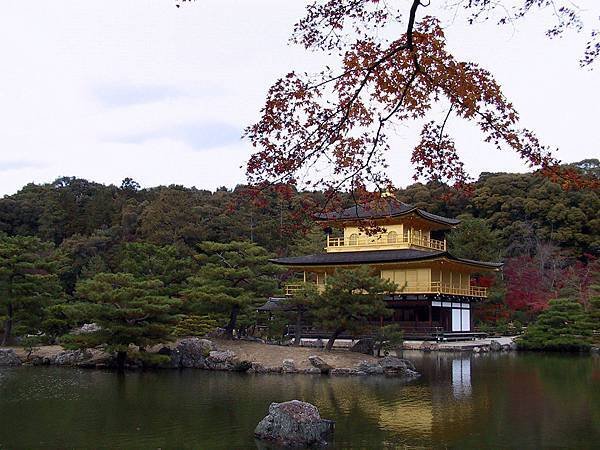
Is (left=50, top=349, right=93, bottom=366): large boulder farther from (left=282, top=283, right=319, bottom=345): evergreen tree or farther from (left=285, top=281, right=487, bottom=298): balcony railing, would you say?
(left=285, top=281, right=487, bottom=298): balcony railing

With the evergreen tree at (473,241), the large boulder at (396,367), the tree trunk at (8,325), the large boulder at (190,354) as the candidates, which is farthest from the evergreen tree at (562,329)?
the tree trunk at (8,325)

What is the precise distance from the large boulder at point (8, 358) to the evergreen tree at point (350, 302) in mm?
8845

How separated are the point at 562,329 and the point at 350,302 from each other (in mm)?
10633

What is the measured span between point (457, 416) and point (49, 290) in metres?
15.1

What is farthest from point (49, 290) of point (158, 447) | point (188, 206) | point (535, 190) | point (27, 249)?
point (535, 190)

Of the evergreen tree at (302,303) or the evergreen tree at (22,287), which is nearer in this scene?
the evergreen tree at (302,303)

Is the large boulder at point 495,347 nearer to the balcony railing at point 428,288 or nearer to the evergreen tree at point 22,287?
the balcony railing at point 428,288

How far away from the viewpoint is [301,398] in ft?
39.9

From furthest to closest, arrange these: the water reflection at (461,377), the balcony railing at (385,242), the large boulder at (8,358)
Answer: the balcony railing at (385,242), the large boulder at (8,358), the water reflection at (461,377)

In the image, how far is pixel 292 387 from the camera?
45.1ft

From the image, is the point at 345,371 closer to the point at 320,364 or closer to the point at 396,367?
the point at 320,364

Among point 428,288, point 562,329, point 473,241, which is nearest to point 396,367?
point 562,329

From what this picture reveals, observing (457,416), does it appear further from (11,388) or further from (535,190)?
(535,190)

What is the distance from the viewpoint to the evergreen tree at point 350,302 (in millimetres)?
17734
